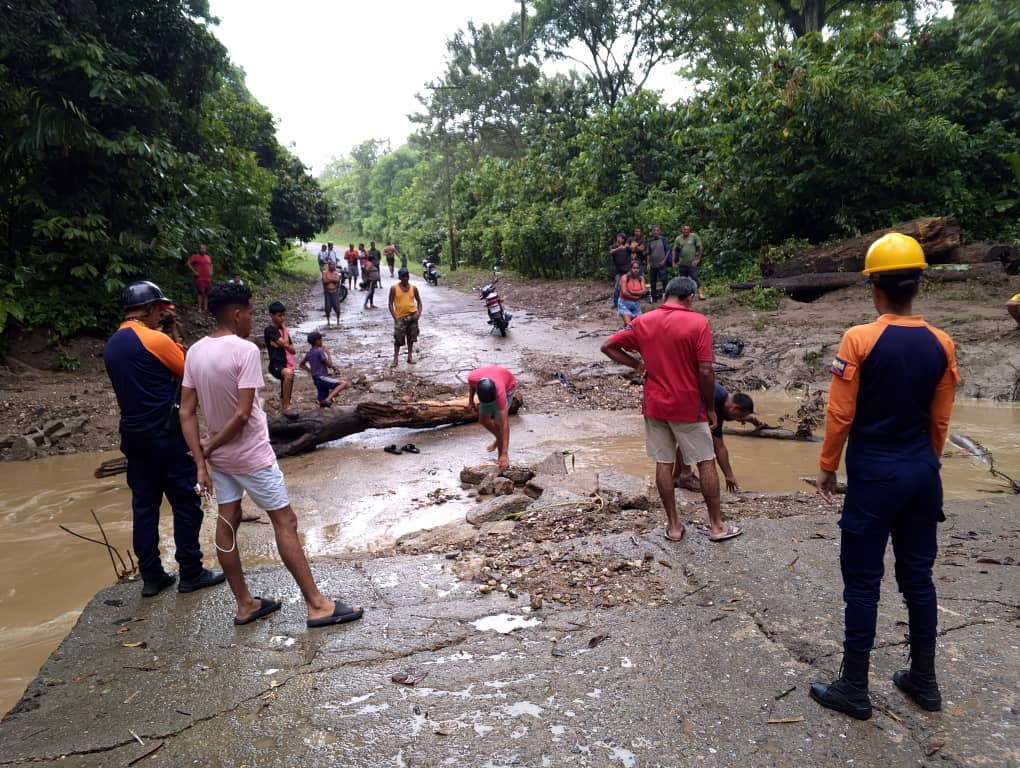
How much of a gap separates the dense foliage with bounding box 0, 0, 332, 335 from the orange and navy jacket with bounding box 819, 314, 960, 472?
11979mm

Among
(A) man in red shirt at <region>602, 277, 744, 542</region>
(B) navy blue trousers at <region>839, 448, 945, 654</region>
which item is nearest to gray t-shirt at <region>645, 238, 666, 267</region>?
(A) man in red shirt at <region>602, 277, 744, 542</region>

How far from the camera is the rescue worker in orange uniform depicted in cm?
261

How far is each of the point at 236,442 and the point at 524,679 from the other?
1.86 m

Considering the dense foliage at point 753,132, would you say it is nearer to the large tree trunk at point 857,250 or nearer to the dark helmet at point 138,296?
the large tree trunk at point 857,250

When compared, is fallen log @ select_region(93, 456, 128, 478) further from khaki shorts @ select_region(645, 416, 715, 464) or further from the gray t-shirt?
the gray t-shirt

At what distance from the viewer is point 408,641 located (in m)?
3.47

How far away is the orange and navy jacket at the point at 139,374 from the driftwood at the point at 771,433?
625 cm

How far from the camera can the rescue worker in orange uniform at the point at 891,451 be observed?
8.55 feet

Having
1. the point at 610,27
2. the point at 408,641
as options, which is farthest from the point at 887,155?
the point at 610,27

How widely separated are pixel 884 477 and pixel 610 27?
33418mm

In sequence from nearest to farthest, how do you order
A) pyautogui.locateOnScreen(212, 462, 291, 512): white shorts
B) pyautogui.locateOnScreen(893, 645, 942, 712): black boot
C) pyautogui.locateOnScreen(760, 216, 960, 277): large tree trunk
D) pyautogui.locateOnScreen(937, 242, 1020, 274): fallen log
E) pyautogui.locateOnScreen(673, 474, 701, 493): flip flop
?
1. pyautogui.locateOnScreen(893, 645, 942, 712): black boot
2. pyautogui.locateOnScreen(212, 462, 291, 512): white shorts
3. pyautogui.locateOnScreen(673, 474, 701, 493): flip flop
4. pyautogui.locateOnScreen(937, 242, 1020, 274): fallen log
5. pyautogui.locateOnScreen(760, 216, 960, 277): large tree trunk

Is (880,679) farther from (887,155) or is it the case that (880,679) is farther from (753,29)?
(753,29)

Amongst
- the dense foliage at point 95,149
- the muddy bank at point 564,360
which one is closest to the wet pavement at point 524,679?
the muddy bank at point 564,360

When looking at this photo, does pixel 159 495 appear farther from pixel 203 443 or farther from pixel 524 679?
pixel 524 679
